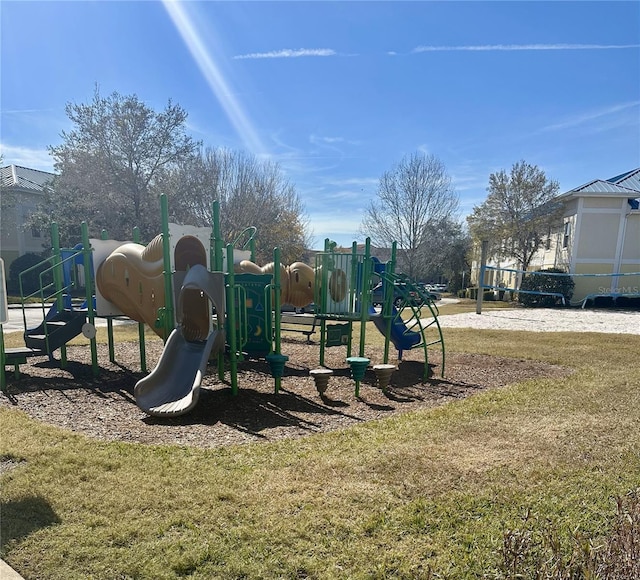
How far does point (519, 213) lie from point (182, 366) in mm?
31110

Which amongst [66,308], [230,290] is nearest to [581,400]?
[230,290]

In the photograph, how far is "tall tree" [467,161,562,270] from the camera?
30.1 m

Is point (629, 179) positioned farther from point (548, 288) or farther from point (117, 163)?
point (117, 163)

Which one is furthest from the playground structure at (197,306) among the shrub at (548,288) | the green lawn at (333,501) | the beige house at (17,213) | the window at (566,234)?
the beige house at (17,213)

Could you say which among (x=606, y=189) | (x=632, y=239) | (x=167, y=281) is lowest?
(x=167, y=281)

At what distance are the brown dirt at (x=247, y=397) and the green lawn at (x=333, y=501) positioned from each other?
1.57 ft

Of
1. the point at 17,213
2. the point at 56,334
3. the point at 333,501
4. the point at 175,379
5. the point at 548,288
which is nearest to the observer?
the point at 333,501

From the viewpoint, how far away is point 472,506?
316 cm

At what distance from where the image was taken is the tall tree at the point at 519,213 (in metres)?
30.1

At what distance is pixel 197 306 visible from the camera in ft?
24.1

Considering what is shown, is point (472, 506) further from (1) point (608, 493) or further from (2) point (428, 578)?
(1) point (608, 493)

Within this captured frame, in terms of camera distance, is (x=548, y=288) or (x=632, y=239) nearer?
(x=632, y=239)

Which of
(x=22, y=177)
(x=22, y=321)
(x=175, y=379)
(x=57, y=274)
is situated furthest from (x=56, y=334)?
(x=22, y=177)

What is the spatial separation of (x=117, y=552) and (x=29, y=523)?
0.81m
